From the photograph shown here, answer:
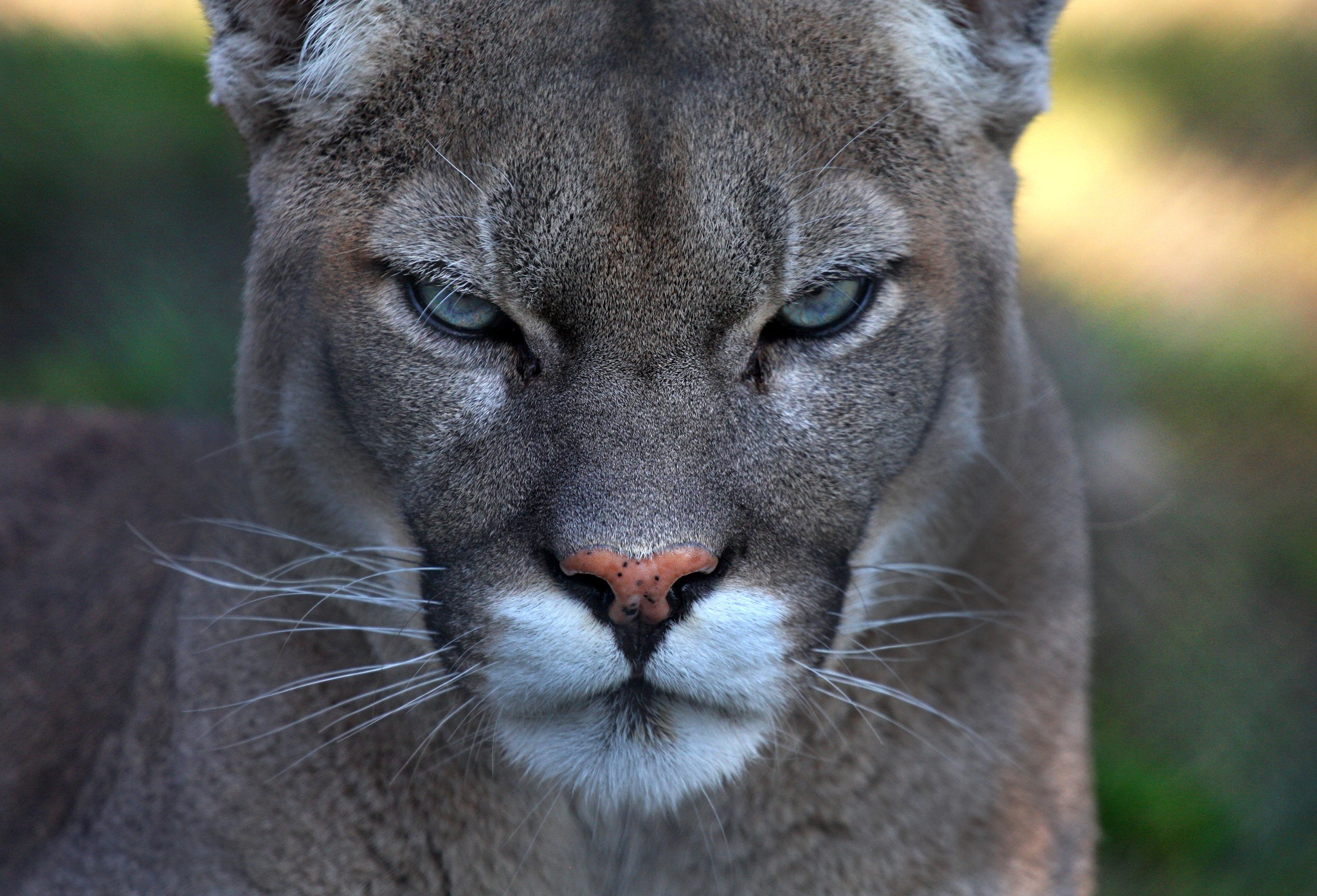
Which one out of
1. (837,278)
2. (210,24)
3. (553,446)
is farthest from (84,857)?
(837,278)

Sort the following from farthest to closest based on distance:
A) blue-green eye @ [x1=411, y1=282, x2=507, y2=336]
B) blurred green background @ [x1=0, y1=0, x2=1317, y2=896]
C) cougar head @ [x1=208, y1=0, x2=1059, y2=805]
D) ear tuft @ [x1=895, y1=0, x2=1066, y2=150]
→ blurred green background @ [x1=0, y1=0, x2=1317, y2=896] < ear tuft @ [x1=895, y1=0, x2=1066, y2=150] < blue-green eye @ [x1=411, y1=282, x2=507, y2=336] < cougar head @ [x1=208, y1=0, x2=1059, y2=805]

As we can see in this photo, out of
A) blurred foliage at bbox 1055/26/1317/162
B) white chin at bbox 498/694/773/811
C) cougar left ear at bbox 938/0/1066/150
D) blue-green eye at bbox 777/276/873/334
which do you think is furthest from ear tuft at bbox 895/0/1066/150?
blurred foliage at bbox 1055/26/1317/162

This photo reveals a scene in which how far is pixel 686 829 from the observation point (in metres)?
2.23

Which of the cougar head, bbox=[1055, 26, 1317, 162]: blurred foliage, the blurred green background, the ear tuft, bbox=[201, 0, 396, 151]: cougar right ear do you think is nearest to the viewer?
the cougar head

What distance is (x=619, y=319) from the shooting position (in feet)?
5.95

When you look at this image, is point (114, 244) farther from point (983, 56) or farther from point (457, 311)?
point (983, 56)

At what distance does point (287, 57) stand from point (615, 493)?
917 millimetres

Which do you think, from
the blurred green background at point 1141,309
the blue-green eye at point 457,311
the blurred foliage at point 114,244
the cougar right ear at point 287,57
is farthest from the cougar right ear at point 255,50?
the blurred foliage at point 114,244

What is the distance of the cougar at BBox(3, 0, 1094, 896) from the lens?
5.94 feet

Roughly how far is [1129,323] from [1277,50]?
5.43 feet

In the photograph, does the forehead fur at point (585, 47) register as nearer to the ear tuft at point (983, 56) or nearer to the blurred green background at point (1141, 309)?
the ear tuft at point (983, 56)

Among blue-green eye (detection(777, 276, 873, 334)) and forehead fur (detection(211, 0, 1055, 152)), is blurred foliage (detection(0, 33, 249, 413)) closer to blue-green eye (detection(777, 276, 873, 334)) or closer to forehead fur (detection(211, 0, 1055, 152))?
forehead fur (detection(211, 0, 1055, 152))

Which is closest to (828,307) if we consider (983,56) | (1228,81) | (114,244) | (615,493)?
(615,493)

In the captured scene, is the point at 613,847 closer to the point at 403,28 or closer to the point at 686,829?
the point at 686,829
